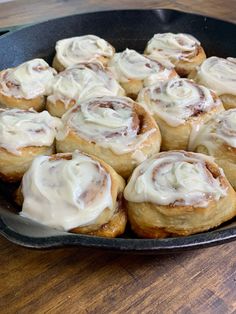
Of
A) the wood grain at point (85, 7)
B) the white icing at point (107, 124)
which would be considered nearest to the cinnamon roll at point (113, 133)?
the white icing at point (107, 124)

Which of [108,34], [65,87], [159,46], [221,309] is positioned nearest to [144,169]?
[221,309]

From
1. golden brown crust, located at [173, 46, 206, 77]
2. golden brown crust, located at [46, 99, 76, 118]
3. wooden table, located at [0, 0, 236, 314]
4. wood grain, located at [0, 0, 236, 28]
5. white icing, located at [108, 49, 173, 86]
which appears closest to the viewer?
wooden table, located at [0, 0, 236, 314]

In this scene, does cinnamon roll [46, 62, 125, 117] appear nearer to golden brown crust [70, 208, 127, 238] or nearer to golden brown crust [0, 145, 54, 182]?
golden brown crust [0, 145, 54, 182]

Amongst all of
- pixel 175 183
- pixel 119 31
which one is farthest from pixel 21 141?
pixel 119 31

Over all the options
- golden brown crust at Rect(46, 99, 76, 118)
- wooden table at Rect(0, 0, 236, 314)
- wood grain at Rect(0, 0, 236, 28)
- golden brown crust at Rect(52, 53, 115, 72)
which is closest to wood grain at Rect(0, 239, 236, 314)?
wooden table at Rect(0, 0, 236, 314)

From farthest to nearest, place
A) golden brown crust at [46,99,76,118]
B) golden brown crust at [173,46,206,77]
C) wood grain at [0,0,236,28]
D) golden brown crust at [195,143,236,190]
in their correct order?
wood grain at [0,0,236,28]
golden brown crust at [173,46,206,77]
golden brown crust at [46,99,76,118]
golden brown crust at [195,143,236,190]

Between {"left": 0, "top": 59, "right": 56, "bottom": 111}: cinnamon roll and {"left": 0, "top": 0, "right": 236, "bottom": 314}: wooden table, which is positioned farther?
{"left": 0, "top": 59, "right": 56, "bottom": 111}: cinnamon roll

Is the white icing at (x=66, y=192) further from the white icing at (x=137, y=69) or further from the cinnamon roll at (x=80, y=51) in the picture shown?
the cinnamon roll at (x=80, y=51)

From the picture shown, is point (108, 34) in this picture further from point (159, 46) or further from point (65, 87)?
point (65, 87)
